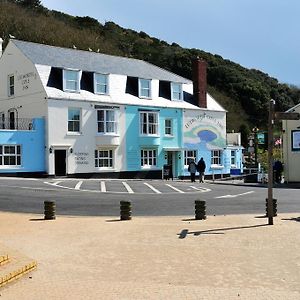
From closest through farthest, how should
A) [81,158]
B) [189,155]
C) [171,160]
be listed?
[81,158]
[171,160]
[189,155]

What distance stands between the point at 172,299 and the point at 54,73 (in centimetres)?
3331

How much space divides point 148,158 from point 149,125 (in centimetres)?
270

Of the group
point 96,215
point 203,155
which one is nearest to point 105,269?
point 96,215

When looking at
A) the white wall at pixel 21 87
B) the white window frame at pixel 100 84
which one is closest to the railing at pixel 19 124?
the white wall at pixel 21 87

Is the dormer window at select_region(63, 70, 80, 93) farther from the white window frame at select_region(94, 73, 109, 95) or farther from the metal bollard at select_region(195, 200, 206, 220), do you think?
the metal bollard at select_region(195, 200, 206, 220)

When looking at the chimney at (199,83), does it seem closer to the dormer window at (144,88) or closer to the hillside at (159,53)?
the dormer window at (144,88)

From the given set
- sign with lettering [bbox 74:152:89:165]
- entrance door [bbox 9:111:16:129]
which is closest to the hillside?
entrance door [bbox 9:111:16:129]

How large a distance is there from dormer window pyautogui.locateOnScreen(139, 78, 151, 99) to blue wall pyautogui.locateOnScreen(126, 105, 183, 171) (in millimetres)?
1363

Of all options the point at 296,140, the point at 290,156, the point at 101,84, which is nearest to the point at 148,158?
the point at 101,84

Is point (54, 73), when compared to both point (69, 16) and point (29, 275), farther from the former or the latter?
point (69, 16)

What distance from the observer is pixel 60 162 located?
38156mm

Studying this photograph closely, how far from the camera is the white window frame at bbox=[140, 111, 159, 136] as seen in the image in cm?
4284

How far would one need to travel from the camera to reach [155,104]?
44062 millimetres

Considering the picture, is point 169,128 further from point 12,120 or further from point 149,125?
point 12,120
